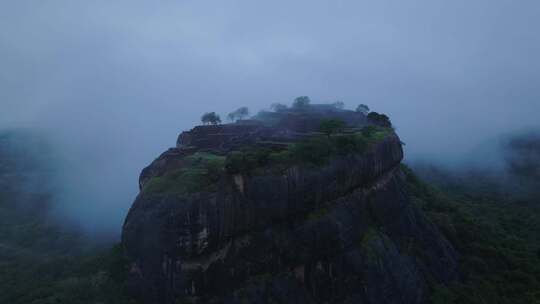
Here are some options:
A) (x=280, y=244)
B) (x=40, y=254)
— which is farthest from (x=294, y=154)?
(x=40, y=254)

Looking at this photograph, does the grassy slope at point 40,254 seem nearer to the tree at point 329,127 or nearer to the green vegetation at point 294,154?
the green vegetation at point 294,154

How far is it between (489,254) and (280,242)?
85.0 ft

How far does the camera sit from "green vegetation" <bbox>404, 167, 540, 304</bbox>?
93.7 feet

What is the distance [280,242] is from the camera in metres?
24.0

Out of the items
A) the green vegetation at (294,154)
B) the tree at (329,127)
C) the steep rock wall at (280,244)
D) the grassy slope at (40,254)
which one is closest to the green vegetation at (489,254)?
the steep rock wall at (280,244)

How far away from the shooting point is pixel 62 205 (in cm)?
6338

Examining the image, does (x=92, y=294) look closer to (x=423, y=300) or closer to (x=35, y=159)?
(x=423, y=300)

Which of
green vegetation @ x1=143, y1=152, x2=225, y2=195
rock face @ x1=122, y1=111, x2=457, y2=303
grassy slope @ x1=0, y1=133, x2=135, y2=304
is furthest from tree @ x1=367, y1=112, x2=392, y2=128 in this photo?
grassy slope @ x1=0, y1=133, x2=135, y2=304

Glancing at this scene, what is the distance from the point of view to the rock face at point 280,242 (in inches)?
838

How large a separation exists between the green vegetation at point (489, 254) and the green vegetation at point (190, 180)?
22.3 meters

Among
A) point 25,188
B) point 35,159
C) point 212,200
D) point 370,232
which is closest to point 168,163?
point 212,200

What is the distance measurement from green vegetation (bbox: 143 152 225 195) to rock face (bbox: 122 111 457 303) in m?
0.40

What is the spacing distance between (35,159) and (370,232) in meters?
97.2

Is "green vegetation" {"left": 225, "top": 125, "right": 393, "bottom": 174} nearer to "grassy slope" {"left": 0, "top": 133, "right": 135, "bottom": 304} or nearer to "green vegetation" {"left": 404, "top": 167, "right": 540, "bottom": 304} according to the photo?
"grassy slope" {"left": 0, "top": 133, "right": 135, "bottom": 304}
